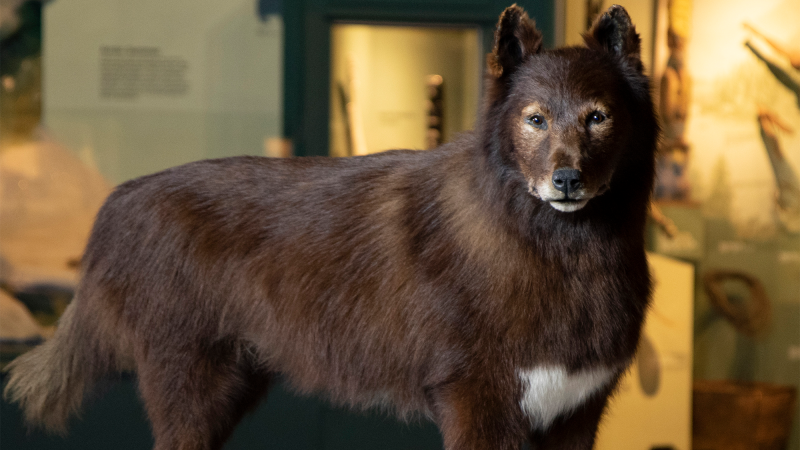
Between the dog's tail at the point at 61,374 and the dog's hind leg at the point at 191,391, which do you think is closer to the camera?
the dog's hind leg at the point at 191,391

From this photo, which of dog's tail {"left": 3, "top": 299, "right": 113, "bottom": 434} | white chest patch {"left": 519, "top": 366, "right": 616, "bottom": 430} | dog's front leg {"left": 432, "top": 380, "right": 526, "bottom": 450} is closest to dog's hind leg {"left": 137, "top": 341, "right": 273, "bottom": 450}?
dog's tail {"left": 3, "top": 299, "right": 113, "bottom": 434}

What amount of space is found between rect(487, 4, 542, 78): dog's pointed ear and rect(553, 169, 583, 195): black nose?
1.23 ft

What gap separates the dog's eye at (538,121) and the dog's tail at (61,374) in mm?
1528

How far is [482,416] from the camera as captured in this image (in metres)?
1.78

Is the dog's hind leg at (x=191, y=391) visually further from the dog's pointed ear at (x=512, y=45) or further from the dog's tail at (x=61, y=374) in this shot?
the dog's pointed ear at (x=512, y=45)

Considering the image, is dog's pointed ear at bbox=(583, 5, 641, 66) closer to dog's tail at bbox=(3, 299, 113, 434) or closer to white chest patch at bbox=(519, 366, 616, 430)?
white chest patch at bbox=(519, 366, 616, 430)

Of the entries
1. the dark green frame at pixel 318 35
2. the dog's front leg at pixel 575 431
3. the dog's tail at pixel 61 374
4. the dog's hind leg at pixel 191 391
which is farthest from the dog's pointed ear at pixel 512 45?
the dark green frame at pixel 318 35

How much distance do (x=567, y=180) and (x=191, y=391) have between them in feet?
4.19

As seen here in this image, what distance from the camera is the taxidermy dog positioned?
1.78m

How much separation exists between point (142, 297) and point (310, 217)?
588 millimetres

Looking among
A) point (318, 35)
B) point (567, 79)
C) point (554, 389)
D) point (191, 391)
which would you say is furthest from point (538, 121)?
point (318, 35)

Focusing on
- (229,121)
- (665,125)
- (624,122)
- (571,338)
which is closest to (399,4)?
(229,121)

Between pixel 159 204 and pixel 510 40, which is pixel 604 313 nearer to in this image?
pixel 510 40

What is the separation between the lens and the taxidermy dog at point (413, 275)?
178cm
